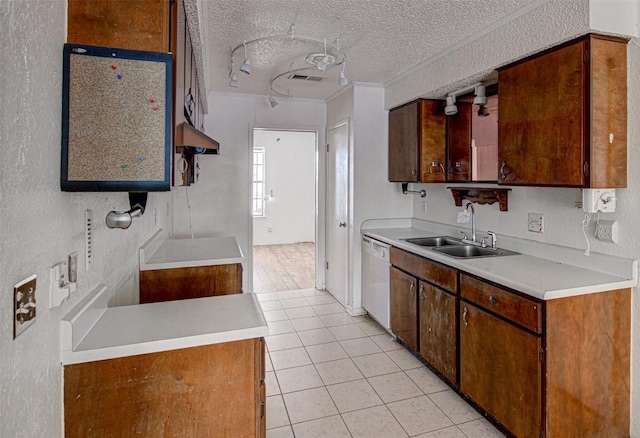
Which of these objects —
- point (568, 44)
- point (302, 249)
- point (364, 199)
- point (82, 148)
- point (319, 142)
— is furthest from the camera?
point (302, 249)

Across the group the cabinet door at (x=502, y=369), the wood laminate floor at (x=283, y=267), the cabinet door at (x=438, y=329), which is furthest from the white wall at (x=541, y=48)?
the wood laminate floor at (x=283, y=267)

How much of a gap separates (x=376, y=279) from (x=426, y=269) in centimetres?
92

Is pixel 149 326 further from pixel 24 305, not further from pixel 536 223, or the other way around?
pixel 536 223

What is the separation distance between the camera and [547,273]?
6.84 feet

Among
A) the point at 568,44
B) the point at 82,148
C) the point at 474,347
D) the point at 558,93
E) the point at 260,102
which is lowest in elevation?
the point at 474,347

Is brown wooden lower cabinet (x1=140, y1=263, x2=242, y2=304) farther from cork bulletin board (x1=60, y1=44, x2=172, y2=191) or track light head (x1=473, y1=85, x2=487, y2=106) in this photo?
track light head (x1=473, y1=85, x2=487, y2=106)

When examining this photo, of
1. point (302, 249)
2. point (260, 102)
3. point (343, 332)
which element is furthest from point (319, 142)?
point (302, 249)

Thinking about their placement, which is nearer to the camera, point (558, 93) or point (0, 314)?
point (0, 314)

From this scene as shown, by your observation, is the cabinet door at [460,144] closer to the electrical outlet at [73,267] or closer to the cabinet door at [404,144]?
the cabinet door at [404,144]

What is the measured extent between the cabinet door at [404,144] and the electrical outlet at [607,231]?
1518mm

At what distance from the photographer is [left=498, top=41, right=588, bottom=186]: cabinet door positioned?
6.26 feet

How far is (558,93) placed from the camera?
1.99 m

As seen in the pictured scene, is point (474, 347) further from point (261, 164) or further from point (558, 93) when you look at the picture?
point (261, 164)

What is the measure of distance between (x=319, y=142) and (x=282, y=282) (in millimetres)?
2045
